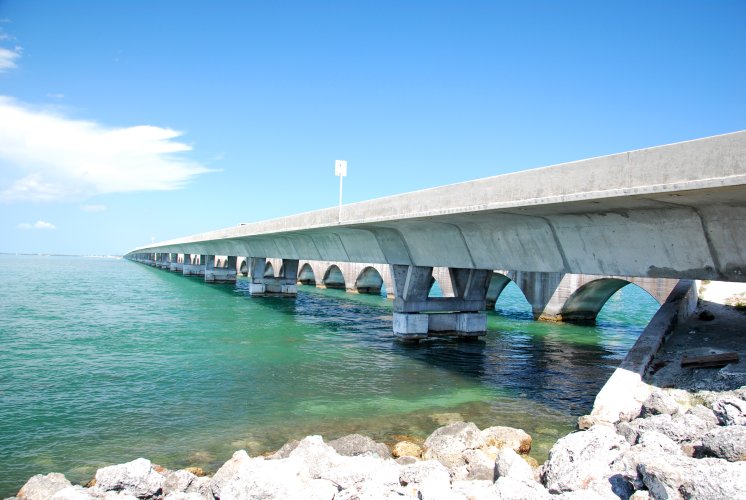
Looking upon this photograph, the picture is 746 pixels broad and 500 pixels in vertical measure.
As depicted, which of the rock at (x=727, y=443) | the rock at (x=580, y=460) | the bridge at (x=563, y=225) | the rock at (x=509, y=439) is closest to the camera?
the rock at (x=727, y=443)

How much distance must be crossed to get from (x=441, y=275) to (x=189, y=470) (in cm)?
3341

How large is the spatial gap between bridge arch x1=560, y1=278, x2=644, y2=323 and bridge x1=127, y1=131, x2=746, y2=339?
393 inches

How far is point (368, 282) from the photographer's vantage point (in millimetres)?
53812

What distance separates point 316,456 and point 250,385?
24.5ft

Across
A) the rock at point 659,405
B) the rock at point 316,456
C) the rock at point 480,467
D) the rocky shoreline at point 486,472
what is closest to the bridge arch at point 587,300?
the rock at point 659,405

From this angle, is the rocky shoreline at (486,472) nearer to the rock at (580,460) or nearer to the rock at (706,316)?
the rock at (580,460)

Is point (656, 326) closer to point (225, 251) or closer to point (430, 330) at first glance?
point (430, 330)

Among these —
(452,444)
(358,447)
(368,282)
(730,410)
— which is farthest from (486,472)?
(368,282)

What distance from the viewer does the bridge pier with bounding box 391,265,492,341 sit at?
22625mm

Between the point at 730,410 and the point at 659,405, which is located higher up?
the point at 730,410

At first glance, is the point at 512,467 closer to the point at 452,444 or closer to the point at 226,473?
the point at 452,444

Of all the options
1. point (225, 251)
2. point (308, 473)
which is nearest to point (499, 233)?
point (308, 473)

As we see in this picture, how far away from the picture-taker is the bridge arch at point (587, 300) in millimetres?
30531

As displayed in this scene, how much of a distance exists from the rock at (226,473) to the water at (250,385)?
1.30 m
